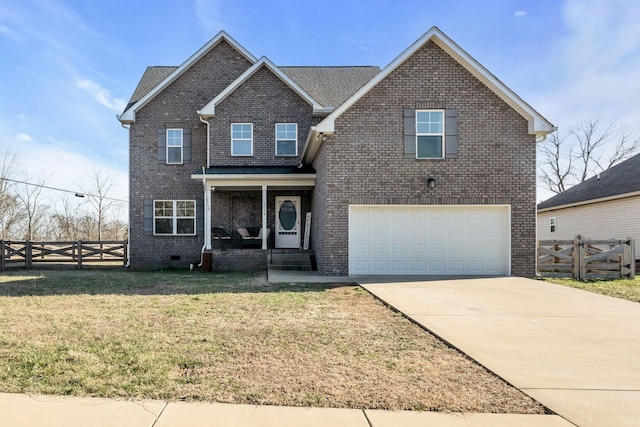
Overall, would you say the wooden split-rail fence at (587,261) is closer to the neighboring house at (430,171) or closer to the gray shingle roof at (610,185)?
the neighboring house at (430,171)

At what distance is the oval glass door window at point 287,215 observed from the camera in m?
16.2

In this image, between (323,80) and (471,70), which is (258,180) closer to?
(323,80)

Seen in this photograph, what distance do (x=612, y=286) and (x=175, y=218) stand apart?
15072 mm

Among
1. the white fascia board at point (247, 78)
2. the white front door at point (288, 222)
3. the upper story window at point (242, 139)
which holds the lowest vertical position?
the white front door at point (288, 222)

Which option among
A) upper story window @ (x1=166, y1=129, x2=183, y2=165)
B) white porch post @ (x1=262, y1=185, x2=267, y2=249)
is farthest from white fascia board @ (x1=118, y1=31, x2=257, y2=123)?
white porch post @ (x1=262, y1=185, x2=267, y2=249)

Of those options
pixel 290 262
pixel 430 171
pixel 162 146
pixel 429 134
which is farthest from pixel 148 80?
pixel 430 171

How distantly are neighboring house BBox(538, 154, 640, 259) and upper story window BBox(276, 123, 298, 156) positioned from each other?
14.9 metres

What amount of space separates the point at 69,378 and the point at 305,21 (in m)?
11.9

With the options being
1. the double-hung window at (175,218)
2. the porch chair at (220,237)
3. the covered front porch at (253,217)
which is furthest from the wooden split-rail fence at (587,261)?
the double-hung window at (175,218)

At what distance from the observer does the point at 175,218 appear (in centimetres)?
1622

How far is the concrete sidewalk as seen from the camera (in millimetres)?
2783

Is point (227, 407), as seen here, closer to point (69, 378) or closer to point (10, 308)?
point (69, 378)

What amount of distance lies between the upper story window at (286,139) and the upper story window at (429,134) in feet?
18.7

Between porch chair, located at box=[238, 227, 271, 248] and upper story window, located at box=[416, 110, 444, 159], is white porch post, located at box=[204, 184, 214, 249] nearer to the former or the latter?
porch chair, located at box=[238, 227, 271, 248]
